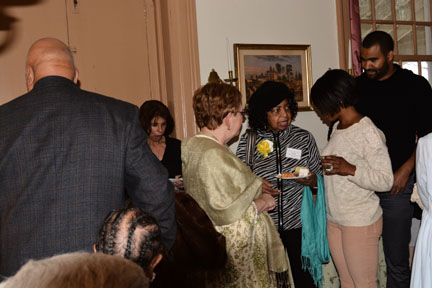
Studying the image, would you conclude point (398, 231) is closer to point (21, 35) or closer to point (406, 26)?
point (406, 26)

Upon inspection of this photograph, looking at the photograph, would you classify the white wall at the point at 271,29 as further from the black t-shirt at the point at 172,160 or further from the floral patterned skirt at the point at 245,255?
the floral patterned skirt at the point at 245,255

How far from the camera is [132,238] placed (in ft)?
3.91

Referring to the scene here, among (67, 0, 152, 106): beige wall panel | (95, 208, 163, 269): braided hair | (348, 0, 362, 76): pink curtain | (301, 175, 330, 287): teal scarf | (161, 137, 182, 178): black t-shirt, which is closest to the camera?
(95, 208, 163, 269): braided hair

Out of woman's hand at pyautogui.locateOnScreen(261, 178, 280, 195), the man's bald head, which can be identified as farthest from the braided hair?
woman's hand at pyautogui.locateOnScreen(261, 178, 280, 195)

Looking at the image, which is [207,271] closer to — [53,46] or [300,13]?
[53,46]

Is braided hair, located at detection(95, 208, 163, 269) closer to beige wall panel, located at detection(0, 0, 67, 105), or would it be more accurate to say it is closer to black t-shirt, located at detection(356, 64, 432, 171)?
black t-shirt, located at detection(356, 64, 432, 171)

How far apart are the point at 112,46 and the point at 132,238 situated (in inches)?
119

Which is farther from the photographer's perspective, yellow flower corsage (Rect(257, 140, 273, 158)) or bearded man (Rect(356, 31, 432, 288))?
yellow flower corsage (Rect(257, 140, 273, 158))

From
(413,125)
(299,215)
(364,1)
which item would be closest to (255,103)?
(299,215)

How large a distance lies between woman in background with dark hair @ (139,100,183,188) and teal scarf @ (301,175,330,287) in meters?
1.10

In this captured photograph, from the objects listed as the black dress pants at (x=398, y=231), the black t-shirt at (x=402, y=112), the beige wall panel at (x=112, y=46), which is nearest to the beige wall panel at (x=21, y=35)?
the beige wall panel at (x=112, y=46)

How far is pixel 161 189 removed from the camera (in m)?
1.76

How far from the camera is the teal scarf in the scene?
287 centimetres

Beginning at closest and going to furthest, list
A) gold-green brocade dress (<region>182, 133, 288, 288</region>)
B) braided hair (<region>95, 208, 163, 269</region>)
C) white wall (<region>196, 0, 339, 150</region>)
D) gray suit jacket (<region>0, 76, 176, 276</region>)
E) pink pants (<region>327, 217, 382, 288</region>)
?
1. braided hair (<region>95, 208, 163, 269</region>)
2. gray suit jacket (<region>0, 76, 176, 276</region>)
3. gold-green brocade dress (<region>182, 133, 288, 288</region>)
4. pink pants (<region>327, 217, 382, 288</region>)
5. white wall (<region>196, 0, 339, 150</region>)
